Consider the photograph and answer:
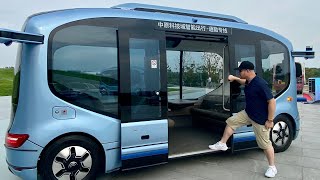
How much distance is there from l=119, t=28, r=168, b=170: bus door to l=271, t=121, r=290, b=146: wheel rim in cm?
237

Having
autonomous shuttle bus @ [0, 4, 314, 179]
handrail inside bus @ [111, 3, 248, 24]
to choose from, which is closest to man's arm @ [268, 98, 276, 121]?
autonomous shuttle bus @ [0, 4, 314, 179]

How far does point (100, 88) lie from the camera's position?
377cm

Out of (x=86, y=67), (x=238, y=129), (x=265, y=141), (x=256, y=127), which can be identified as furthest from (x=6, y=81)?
(x=265, y=141)

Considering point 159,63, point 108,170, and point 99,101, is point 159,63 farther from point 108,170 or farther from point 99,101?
point 108,170

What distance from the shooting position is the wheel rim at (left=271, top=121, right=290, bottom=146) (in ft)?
17.5

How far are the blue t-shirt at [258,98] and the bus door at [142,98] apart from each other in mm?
1285

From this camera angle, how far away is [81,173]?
366 cm

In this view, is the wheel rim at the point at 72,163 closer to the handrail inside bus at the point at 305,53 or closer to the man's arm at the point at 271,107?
the man's arm at the point at 271,107

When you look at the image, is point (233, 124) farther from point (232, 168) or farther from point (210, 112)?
point (210, 112)

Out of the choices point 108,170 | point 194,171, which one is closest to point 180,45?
point 194,171

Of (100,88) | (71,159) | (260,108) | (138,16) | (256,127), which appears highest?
(138,16)

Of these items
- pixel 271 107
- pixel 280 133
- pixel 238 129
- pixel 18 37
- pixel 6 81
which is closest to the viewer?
pixel 18 37

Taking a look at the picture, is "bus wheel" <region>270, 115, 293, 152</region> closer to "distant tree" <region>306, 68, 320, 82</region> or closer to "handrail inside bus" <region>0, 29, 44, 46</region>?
"handrail inside bus" <region>0, 29, 44, 46</region>

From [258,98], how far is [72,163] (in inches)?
107
